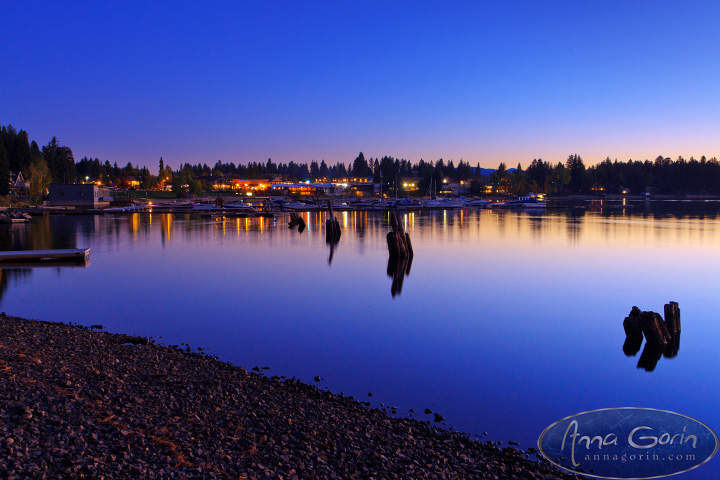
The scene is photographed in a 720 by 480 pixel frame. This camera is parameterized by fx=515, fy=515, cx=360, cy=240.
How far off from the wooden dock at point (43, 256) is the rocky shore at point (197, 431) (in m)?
21.9

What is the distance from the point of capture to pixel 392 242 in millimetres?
37812

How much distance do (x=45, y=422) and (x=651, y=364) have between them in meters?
15.2

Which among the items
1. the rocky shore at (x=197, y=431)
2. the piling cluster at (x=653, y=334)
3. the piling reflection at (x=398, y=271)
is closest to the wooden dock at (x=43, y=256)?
the piling reflection at (x=398, y=271)

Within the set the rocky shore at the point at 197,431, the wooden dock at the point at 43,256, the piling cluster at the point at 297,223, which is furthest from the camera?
the piling cluster at the point at 297,223

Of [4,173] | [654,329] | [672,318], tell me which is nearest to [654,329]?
[654,329]

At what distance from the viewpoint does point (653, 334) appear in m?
16.5

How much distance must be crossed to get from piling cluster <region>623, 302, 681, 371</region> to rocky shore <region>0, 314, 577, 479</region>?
30.0ft

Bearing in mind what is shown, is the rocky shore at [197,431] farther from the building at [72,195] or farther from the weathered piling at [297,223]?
the building at [72,195]

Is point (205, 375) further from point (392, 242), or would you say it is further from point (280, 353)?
point (392, 242)

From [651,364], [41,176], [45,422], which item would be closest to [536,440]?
[651,364]

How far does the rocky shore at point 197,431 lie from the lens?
691 cm
